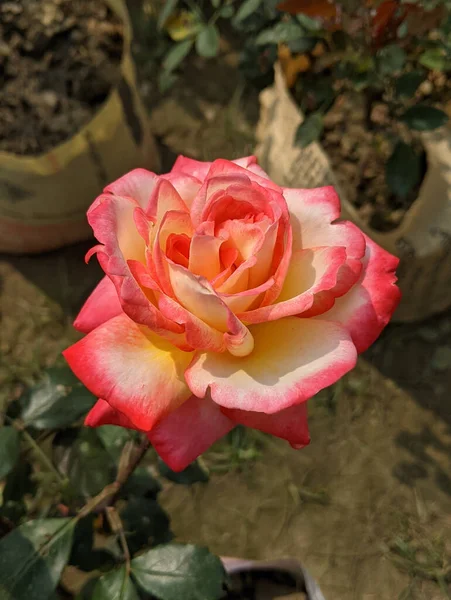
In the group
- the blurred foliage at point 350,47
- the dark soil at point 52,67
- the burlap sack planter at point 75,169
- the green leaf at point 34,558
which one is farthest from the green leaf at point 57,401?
the dark soil at point 52,67

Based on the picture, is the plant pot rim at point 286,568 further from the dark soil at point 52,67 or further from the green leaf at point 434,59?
the dark soil at point 52,67

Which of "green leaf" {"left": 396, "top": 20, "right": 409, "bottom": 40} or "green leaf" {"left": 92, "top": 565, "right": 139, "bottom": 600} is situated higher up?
"green leaf" {"left": 396, "top": 20, "right": 409, "bottom": 40}

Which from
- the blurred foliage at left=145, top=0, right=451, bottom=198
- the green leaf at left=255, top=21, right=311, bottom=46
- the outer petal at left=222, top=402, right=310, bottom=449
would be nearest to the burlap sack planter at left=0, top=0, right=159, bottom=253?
the blurred foliage at left=145, top=0, right=451, bottom=198

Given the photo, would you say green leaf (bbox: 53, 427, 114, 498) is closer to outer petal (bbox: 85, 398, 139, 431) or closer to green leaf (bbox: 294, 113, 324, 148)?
outer petal (bbox: 85, 398, 139, 431)

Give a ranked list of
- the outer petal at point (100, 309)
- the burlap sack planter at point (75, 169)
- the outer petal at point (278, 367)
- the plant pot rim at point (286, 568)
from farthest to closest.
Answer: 1. the burlap sack planter at point (75, 169)
2. the plant pot rim at point (286, 568)
3. the outer petal at point (100, 309)
4. the outer petal at point (278, 367)

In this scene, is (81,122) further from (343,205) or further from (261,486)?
(261,486)

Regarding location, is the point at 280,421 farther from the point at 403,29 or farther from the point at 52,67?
the point at 52,67

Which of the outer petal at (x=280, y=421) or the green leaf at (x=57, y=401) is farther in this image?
the green leaf at (x=57, y=401)
